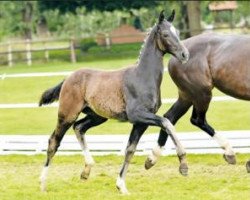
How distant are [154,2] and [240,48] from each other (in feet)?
97.4

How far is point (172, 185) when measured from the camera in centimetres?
855

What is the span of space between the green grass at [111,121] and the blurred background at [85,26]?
13.4 meters

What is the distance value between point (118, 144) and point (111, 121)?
3639mm

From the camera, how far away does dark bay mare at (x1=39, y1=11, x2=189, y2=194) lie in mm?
7887

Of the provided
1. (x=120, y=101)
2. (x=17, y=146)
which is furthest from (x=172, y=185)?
(x=17, y=146)

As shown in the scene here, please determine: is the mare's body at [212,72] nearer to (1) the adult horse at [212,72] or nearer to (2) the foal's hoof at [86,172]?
(1) the adult horse at [212,72]

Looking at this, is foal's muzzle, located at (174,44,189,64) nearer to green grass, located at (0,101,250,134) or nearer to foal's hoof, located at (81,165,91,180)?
foal's hoof, located at (81,165,91,180)

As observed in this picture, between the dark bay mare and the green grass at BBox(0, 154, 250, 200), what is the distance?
284mm

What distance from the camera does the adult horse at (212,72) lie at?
9.01 m

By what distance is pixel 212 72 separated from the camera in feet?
30.1

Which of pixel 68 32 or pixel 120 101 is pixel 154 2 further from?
pixel 120 101

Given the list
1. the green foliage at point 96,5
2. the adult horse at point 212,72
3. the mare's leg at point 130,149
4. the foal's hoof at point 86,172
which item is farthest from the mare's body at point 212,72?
the green foliage at point 96,5


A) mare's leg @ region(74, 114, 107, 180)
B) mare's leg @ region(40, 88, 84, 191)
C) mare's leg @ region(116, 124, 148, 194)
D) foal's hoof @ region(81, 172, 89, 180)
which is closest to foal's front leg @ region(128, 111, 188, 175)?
mare's leg @ region(116, 124, 148, 194)

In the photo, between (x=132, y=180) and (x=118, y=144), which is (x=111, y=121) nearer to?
(x=118, y=144)
